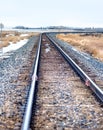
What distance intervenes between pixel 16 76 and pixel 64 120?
20.0ft

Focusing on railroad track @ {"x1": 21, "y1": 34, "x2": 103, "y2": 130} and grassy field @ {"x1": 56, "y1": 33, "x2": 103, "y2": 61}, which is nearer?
railroad track @ {"x1": 21, "y1": 34, "x2": 103, "y2": 130}

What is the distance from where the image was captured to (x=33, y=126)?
20.4 feet

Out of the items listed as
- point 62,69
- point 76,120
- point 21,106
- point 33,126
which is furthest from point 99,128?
point 62,69

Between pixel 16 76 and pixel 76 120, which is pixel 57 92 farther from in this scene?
pixel 16 76

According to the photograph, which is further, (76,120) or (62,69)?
(62,69)

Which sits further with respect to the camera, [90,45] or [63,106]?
[90,45]

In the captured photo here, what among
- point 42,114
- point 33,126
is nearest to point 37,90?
point 42,114

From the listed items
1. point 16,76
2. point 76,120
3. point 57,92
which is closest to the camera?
point 76,120

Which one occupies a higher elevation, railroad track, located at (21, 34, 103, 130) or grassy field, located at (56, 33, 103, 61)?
railroad track, located at (21, 34, 103, 130)

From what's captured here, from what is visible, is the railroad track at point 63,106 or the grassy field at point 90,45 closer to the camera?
the railroad track at point 63,106

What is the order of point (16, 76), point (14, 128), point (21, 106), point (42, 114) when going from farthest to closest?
point (16, 76) → point (21, 106) → point (42, 114) → point (14, 128)

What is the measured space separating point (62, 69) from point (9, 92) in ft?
17.5

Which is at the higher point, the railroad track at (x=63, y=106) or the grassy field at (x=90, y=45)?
the railroad track at (x=63, y=106)

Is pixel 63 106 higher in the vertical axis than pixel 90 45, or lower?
higher
